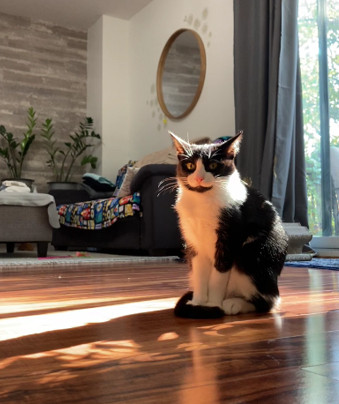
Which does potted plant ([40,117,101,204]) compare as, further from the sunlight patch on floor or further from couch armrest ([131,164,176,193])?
the sunlight patch on floor

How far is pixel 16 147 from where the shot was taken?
5.84 meters

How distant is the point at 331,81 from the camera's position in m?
3.81

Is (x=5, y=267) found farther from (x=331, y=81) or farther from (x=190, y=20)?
(x=190, y=20)

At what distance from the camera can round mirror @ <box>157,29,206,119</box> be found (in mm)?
4727

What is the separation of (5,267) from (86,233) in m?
1.68

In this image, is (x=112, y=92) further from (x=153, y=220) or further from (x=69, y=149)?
(x=153, y=220)

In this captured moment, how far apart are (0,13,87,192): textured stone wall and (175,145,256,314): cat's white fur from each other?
199 inches

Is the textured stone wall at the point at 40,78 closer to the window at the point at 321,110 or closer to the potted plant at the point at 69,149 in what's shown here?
the potted plant at the point at 69,149

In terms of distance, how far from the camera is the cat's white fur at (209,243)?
3.88 ft

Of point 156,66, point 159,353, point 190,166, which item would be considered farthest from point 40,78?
point 159,353

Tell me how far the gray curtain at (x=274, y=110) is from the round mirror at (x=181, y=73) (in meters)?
0.84

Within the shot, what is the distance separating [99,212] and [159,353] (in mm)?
3403

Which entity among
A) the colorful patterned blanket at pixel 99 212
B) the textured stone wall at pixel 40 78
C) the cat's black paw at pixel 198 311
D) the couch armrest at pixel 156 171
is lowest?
the cat's black paw at pixel 198 311

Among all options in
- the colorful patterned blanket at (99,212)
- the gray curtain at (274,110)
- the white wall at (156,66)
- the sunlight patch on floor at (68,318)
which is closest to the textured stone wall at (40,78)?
the white wall at (156,66)
